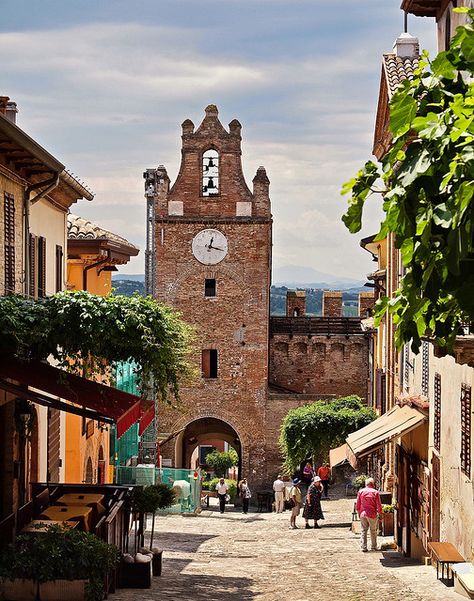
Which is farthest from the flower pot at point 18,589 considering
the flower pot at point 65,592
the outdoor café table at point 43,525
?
the outdoor café table at point 43,525

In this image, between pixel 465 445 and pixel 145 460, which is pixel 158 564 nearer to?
pixel 465 445

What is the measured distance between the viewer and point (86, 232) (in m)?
26.4

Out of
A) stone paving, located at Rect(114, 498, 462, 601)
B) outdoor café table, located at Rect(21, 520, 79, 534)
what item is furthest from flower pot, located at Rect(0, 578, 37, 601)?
stone paving, located at Rect(114, 498, 462, 601)

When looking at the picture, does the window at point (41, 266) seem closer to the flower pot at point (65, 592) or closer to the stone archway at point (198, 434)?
the flower pot at point (65, 592)

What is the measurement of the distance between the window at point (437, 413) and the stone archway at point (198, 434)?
89.0 feet

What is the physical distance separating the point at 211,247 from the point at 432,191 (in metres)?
38.6

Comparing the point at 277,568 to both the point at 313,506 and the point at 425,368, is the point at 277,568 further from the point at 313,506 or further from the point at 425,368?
the point at 313,506

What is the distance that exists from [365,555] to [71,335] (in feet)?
27.7

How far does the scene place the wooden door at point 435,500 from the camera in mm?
17891

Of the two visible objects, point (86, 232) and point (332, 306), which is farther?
point (332, 306)

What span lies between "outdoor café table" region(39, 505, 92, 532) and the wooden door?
221 inches

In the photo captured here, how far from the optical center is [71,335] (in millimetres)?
13914

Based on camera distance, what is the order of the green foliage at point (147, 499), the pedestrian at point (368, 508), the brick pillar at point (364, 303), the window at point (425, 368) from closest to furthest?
the green foliage at point (147, 499) < the window at point (425, 368) < the pedestrian at point (368, 508) < the brick pillar at point (364, 303)

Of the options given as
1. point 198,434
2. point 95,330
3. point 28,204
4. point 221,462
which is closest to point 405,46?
point 28,204
